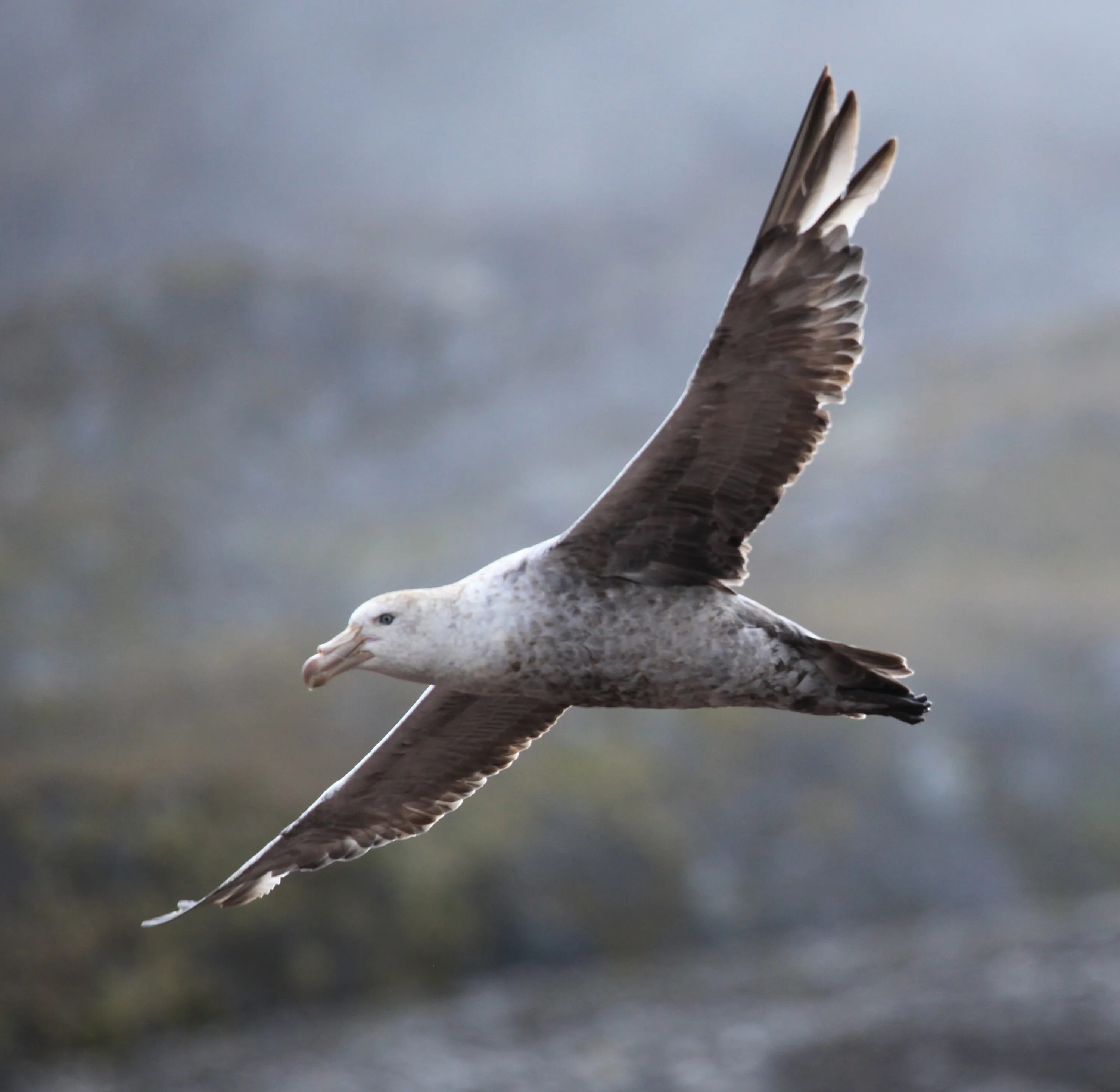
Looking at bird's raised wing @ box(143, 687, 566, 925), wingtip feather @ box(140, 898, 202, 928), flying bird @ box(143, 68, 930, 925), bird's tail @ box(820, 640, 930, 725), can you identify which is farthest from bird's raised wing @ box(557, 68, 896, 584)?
wingtip feather @ box(140, 898, 202, 928)

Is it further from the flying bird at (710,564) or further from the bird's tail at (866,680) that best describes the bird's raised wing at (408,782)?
the bird's tail at (866,680)

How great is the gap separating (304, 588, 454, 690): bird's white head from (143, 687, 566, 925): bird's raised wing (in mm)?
1356

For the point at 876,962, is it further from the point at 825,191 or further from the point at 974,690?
the point at 825,191

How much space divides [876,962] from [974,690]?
6947 mm

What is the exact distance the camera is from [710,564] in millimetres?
6262

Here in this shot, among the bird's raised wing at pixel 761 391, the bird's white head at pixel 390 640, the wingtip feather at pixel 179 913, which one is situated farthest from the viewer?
the wingtip feather at pixel 179 913

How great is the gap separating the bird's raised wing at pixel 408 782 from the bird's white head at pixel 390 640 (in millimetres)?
1356

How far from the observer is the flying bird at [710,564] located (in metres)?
5.63

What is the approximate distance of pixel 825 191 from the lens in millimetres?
5578

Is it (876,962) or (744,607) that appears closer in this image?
(744,607)

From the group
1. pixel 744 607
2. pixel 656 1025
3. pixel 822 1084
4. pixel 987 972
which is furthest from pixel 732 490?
pixel 987 972

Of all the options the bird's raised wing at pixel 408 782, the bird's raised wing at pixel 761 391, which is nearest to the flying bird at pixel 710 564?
the bird's raised wing at pixel 761 391

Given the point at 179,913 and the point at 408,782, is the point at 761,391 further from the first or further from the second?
the point at 179,913

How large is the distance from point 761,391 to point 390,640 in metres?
1.75
